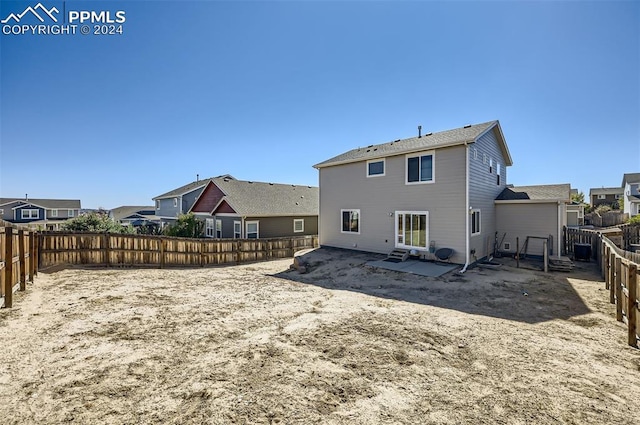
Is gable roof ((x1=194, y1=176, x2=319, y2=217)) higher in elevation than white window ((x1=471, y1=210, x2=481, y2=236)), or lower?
higher

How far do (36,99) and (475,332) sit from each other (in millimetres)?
18062

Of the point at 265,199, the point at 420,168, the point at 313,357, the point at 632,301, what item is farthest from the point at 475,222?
the point at 265,199

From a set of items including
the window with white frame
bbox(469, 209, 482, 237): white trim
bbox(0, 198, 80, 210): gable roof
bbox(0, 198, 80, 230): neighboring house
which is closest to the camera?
bbox(469, 209, 482, 237): white trim

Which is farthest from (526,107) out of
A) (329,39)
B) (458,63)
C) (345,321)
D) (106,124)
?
(106,124)

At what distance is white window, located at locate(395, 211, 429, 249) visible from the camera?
12656 millimetres

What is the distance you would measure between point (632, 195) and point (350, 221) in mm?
44580

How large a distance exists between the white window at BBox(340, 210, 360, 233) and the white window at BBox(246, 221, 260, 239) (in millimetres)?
6447

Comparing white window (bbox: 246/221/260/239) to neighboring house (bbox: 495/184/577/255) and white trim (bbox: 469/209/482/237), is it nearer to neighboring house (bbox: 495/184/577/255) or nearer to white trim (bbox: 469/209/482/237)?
white trim (bbox: 469/209/482/237)

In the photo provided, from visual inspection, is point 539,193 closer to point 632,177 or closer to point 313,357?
point 313,357

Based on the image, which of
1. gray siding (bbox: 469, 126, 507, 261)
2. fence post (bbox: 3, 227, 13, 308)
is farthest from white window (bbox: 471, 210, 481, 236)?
fence post (bbox: 3, 227, 13, 308)

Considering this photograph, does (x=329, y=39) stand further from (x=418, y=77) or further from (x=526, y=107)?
(x=526, y=107)

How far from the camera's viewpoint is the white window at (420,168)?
41.3 feet

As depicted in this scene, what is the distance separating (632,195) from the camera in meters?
35.4

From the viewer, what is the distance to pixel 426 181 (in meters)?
12.6
